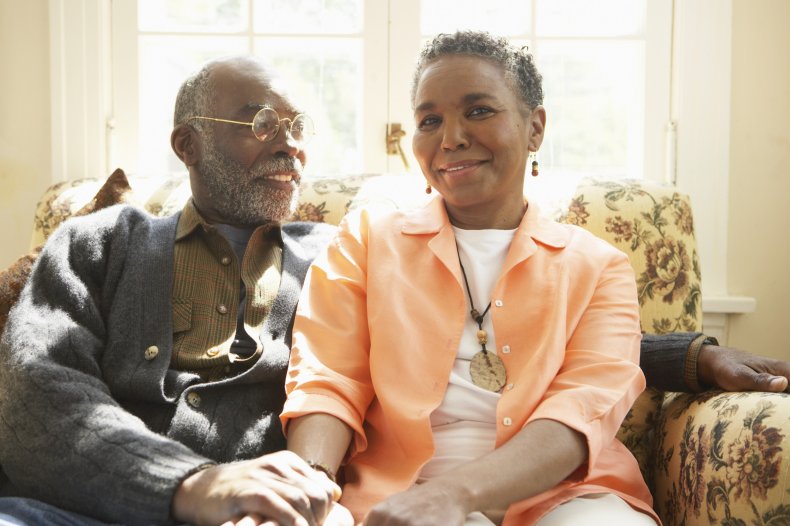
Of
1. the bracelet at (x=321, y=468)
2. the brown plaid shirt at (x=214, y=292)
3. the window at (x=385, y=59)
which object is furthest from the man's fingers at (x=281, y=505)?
the window at (x=385, y=59)

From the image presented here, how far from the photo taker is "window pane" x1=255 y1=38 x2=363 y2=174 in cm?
271

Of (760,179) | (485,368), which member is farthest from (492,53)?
(760,179)

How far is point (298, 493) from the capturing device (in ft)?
4.21

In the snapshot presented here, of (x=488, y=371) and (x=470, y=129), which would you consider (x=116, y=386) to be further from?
(x=470, y=129)

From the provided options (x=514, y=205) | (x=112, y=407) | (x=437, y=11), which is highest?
(x=437, y=11)

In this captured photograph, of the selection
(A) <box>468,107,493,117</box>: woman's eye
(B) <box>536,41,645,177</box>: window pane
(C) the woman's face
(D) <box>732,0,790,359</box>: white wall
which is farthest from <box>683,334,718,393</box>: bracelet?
(B) <box>536,41,645,177</box>: window pane

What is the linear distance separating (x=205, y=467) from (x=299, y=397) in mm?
205

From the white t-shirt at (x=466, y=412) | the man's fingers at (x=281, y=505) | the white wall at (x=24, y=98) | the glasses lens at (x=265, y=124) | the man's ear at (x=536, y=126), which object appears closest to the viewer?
the man's fingers at (x=281, y=505)

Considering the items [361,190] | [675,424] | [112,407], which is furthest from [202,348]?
[675,424]

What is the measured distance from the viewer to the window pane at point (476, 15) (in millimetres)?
2691

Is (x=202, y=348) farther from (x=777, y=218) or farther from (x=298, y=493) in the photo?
(x=777, y=218)

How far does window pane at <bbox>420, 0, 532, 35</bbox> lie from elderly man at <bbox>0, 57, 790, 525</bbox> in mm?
883

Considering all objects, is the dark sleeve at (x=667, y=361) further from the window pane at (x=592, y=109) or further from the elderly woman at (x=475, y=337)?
the window pane at (x=592, y=109)

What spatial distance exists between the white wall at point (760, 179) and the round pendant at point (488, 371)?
4.38 feet
